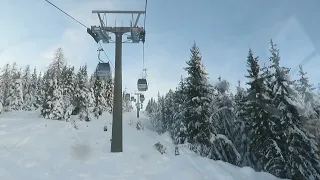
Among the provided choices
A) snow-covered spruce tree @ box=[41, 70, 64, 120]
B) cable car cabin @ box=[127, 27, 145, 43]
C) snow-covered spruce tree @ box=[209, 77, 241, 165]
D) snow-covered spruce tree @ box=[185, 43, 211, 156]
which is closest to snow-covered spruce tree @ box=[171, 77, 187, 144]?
snow-covered spruce tree @ box=[185, 43, 211, 156]

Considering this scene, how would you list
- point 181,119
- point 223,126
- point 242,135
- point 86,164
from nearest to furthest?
point 86,164 < point 242,135 < point 223,126 < point 181,119

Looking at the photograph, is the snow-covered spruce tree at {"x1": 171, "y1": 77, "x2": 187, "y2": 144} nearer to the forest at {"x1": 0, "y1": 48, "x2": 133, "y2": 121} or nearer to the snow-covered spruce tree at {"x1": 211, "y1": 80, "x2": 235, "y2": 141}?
the snow-covered spruce tree at {"x1": 211, "y1": 80, "x2": 235, "y2": 141}

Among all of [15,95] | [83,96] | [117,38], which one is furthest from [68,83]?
[117,38]

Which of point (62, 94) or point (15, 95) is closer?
point (62, 94)

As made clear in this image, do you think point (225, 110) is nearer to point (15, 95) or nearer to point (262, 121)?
point (262, 121)

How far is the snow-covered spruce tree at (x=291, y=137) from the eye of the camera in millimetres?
23641

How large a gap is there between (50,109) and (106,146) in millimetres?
27800

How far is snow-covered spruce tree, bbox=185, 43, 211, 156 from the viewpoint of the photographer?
28656mm

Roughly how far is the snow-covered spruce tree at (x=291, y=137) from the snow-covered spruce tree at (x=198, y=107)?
22.0 feet

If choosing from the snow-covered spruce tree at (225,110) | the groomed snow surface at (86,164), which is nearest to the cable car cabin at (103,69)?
the groomed snow surface at (86,164)

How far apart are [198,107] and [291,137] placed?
31.0 feet

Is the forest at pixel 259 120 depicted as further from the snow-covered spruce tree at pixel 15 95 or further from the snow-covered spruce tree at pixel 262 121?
the snow-covered spruce tree at pixel 15 95

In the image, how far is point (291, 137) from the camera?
2420cm

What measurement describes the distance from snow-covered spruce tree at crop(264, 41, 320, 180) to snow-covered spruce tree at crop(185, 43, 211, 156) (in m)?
6.71
